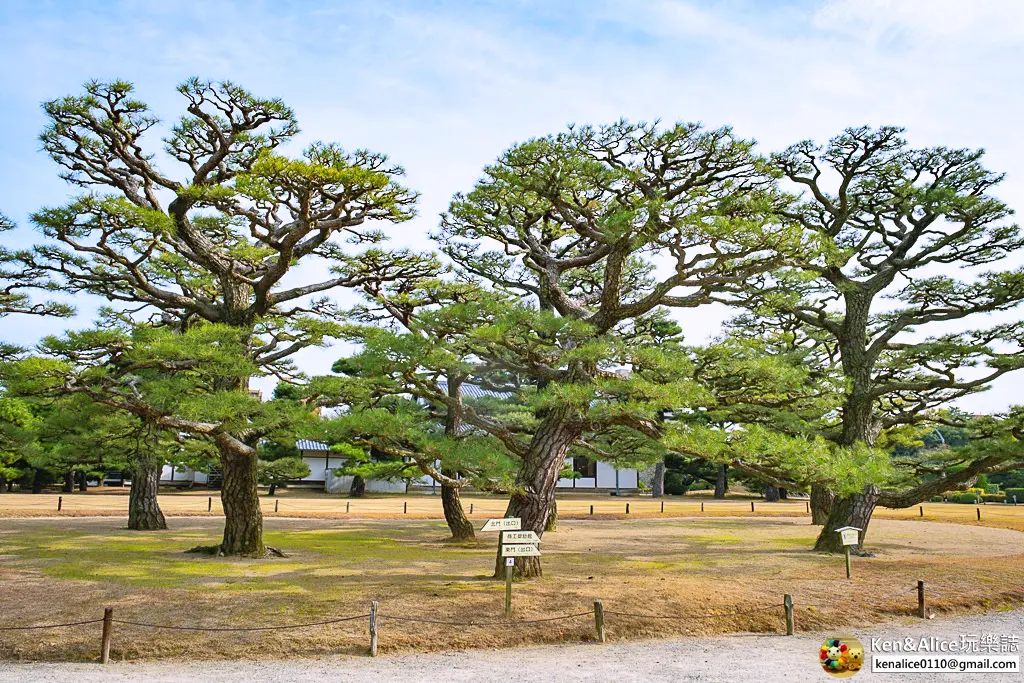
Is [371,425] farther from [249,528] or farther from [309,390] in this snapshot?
[249,528]

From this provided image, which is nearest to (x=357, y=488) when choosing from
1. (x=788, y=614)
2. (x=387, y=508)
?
(x=387, y=508)

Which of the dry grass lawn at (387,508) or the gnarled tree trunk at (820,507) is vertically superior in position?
the gnarled tree trunk at (820,507)

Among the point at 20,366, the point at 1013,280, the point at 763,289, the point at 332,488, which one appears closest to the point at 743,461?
the point at 763,289

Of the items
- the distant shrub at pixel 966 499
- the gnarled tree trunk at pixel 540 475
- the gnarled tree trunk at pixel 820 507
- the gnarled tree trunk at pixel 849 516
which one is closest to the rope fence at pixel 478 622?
the gnarled tree trunk at pixel 540 475

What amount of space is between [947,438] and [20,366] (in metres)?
50.4

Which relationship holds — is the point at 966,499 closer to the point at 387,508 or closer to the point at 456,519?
the point at 387,508

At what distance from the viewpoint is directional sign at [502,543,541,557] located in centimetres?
878

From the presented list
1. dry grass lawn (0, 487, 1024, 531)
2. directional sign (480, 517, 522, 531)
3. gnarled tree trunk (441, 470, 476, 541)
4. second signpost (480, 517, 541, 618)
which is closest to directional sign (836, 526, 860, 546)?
second signpost (480, 517, 541, 618)

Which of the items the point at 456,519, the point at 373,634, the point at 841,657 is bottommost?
the point at 841,657

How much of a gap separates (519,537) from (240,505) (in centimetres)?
599

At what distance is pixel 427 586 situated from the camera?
10227mm

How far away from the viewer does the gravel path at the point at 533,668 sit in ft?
21.1

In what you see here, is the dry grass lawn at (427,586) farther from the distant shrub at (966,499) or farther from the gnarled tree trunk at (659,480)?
the distant shrub at (966,499)

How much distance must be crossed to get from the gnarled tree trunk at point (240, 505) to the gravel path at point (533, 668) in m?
5.87
